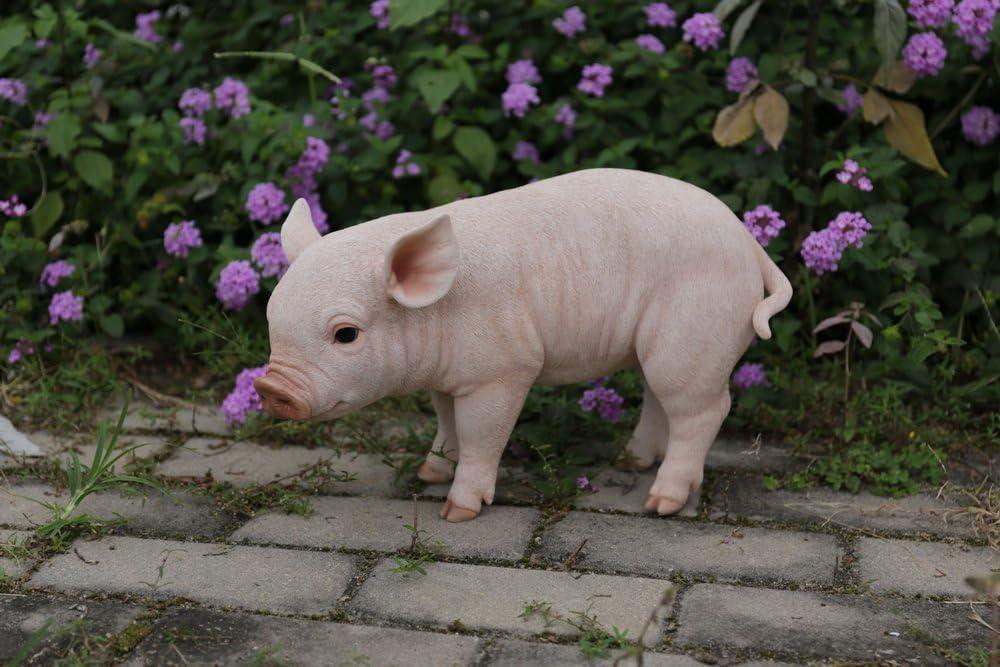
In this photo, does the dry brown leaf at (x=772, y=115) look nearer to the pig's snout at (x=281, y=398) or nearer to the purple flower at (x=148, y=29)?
the pig's snout at (x=281, y=398)

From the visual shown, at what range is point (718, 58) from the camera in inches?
194

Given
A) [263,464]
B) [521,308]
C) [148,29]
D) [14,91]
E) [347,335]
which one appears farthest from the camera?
[148,29]

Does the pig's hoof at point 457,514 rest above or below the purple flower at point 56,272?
above

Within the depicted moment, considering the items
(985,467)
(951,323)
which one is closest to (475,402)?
(985,467)

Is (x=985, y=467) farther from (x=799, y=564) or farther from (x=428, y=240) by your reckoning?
(x=428, y=240)

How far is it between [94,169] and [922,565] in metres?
3.41

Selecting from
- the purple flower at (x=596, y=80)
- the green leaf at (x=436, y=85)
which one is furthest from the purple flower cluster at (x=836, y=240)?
the green leaf at (x=436, y=85)

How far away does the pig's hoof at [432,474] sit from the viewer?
386cm

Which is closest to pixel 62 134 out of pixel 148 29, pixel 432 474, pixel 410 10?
pixel 148 29

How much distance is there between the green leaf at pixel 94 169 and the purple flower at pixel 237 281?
29.2 inches

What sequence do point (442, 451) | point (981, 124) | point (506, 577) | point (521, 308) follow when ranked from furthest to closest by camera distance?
point (981, 124), point (442, 451), point (521, 308), point (506, 577)

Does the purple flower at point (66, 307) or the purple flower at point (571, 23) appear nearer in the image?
the purple flower at point (66, 307)

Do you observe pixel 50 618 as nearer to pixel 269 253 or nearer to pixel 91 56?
pixel 269 253

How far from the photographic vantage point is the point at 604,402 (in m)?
4.17
